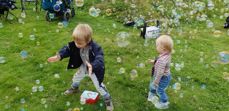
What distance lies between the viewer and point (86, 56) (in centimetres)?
805

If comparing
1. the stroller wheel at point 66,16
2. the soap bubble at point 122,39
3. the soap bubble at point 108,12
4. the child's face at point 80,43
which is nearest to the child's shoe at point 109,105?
the child's face at point 80,43

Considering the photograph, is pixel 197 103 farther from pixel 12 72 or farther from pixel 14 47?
pixel 14 47

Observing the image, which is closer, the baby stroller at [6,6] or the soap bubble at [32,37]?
the soap bubble at [32,37]

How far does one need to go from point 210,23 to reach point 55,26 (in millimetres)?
5430

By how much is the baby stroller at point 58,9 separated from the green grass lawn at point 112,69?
9.3 inches

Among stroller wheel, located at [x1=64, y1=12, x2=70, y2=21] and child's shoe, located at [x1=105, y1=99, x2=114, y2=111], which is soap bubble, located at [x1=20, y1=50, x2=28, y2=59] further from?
child's shoe, located at [x1=105, y1=99, x2=114, y2=111]

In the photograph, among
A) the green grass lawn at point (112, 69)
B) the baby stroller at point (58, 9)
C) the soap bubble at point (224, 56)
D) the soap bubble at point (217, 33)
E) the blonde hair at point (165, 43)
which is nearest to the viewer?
the blonde hair at point (165, 43)

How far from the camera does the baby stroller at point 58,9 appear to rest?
13000mm

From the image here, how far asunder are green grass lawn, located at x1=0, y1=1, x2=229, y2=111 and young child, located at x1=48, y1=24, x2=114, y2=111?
2.01ft

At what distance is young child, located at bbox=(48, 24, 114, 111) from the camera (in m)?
7.74

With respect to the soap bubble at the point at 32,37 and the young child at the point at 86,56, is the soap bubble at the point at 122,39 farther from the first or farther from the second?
the young child at the point at 86,56

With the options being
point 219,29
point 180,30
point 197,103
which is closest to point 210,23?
point 219,29

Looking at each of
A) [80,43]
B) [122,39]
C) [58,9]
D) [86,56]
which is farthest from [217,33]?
[80,43]

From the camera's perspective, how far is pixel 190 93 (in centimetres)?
921
